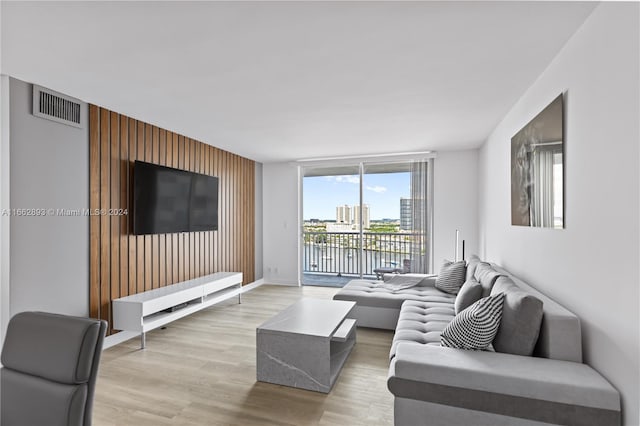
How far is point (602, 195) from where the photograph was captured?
161 cm

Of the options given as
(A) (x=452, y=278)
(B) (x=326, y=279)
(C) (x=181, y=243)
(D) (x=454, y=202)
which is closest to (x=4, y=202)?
(C) (x=181, y=243)

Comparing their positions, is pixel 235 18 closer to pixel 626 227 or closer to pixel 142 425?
pixel 626 227

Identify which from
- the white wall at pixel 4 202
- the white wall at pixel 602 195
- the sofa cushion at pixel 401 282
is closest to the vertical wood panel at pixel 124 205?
the white wall at pixel 4 202

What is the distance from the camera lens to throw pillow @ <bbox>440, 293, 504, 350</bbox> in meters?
1.94

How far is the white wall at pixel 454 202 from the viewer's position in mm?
5324

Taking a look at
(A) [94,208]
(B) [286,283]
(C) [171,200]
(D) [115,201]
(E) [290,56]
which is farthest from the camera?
(B) [286,283]

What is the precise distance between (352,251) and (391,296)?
318cm

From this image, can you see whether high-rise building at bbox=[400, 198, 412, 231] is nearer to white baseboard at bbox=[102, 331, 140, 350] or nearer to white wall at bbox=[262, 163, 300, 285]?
white wall at bbox=[262, 163, 300, 285]

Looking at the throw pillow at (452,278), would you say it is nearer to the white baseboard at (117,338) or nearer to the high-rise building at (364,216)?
the high-rise building at (364,216)

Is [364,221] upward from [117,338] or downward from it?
upward

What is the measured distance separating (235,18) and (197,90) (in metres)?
1.15

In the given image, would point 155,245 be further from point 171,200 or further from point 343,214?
point 343,214

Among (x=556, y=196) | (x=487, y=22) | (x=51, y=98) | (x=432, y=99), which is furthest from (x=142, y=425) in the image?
(x=432, y=99)

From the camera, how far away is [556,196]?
6.90 ft
